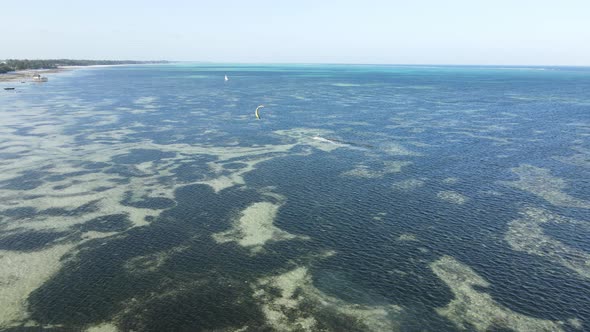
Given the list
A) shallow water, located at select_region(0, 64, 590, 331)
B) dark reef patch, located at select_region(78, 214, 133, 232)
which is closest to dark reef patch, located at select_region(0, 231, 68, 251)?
shallow water, located at select_region(0, 64, 590, 331)

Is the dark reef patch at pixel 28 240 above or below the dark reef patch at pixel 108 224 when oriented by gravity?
below

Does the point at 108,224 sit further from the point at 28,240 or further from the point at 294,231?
the point at 294,231

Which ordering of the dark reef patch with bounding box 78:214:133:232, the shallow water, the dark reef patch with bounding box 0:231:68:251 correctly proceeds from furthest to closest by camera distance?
the dark reef patch with bounding box 78:214:133:232 < the dark reef patch with bounding box 0:231:68:251 < the shallow water

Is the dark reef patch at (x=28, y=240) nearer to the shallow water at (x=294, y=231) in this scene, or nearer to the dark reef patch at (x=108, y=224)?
the shallow water at (x=294, y=231)

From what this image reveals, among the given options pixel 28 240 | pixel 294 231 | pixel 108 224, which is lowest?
pixel 28 240

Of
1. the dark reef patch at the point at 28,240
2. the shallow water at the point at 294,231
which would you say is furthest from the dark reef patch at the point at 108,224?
the dark reef patch at the point at 28,240

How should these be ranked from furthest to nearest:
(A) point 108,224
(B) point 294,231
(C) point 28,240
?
(A) point 108,224 → (B) point 294,231 → (C) point 28,240

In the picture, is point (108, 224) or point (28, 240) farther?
point (108, 224)

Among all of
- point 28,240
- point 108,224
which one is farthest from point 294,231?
point 28,240

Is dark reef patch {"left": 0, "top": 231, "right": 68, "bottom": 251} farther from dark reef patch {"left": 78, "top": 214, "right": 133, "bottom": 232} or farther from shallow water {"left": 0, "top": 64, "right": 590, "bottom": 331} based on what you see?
dark reef patch {"left": 78, "top": 214, "right": 133, "bottom": 232}
